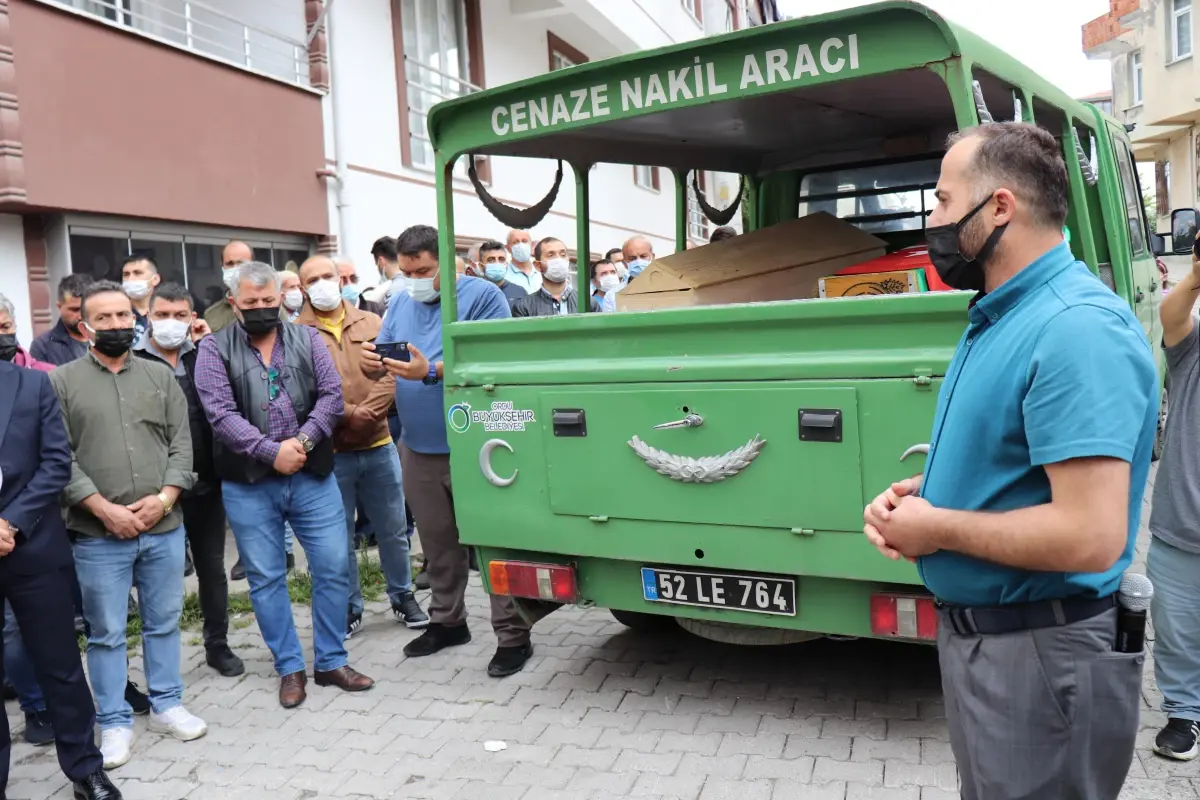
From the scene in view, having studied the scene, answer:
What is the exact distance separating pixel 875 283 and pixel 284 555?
2798 millimetres

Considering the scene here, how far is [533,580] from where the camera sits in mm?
4266

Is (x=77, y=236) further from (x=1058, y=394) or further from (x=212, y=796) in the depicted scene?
(x=1058, y=394)

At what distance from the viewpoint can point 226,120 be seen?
845cm

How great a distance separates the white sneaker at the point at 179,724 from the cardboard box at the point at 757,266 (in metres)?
2.46

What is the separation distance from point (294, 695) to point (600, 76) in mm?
2909

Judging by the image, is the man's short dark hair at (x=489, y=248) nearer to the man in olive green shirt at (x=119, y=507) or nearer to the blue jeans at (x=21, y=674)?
the man in olive green shirt at (x=119, y=507)

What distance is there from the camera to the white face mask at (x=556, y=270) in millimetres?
7008

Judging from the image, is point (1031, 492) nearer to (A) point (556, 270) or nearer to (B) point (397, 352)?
(B) point (397, 352)

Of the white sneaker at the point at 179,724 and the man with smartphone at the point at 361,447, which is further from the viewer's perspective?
the man with smartphone at the point at 361,447

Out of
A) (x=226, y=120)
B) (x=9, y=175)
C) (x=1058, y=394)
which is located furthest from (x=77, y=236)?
(x=1058, y=394)

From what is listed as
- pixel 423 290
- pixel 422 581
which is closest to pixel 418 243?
pixel 423 290

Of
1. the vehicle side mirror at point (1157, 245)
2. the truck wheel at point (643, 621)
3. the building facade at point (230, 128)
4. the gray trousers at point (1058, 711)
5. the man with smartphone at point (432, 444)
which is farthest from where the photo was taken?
the building facade at point (230, 128)

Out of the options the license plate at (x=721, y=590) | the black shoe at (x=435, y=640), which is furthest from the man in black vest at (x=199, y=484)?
the license plate at (x=721, y=590)

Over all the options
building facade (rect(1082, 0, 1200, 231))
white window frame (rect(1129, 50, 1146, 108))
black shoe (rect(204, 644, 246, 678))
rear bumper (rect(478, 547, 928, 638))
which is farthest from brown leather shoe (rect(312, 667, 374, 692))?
white window frame (rect(1129, 50, 1146, 108))
